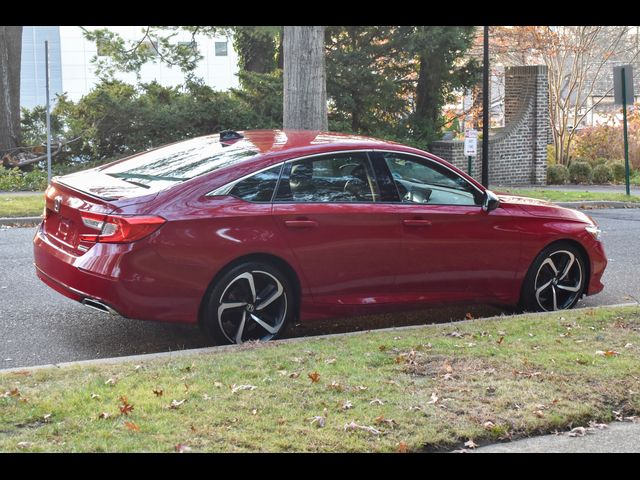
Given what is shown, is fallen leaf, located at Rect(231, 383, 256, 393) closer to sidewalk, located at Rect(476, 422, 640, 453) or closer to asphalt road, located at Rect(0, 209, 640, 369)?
sidewalk, located at Rect(476, 422, 640, 453)

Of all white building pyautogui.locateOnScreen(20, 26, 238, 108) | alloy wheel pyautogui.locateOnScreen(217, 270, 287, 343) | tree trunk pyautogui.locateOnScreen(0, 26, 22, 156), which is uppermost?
white building pyautogui.locateOnScreen(20, 26, 238, 108)

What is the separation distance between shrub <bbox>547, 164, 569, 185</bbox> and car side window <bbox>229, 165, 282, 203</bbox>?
21.5 metres

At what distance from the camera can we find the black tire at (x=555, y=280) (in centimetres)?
812

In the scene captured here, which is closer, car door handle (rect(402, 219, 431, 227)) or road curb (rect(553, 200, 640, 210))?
car door handle (rect(402, 219, 431, 227))

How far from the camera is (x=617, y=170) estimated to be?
28359 millimetres

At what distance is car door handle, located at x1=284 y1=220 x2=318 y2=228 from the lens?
6773mm

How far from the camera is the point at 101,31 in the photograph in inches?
849

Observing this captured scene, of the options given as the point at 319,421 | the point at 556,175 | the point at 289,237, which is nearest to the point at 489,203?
the point at 289,237

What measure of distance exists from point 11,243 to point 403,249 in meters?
6.10

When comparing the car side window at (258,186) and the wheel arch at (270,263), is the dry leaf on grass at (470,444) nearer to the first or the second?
the wheel arch at (270,263)

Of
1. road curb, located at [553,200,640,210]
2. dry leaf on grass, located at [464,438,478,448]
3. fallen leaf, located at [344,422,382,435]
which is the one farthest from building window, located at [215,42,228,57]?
dry leaf on grass, located at [464,438,478,448]

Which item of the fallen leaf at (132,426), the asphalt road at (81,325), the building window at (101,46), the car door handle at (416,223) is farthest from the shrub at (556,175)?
the fallen leaf at (132,426)

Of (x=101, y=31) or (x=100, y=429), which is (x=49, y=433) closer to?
(x=100, y=429)

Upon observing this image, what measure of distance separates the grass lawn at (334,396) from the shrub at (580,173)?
22.0m
